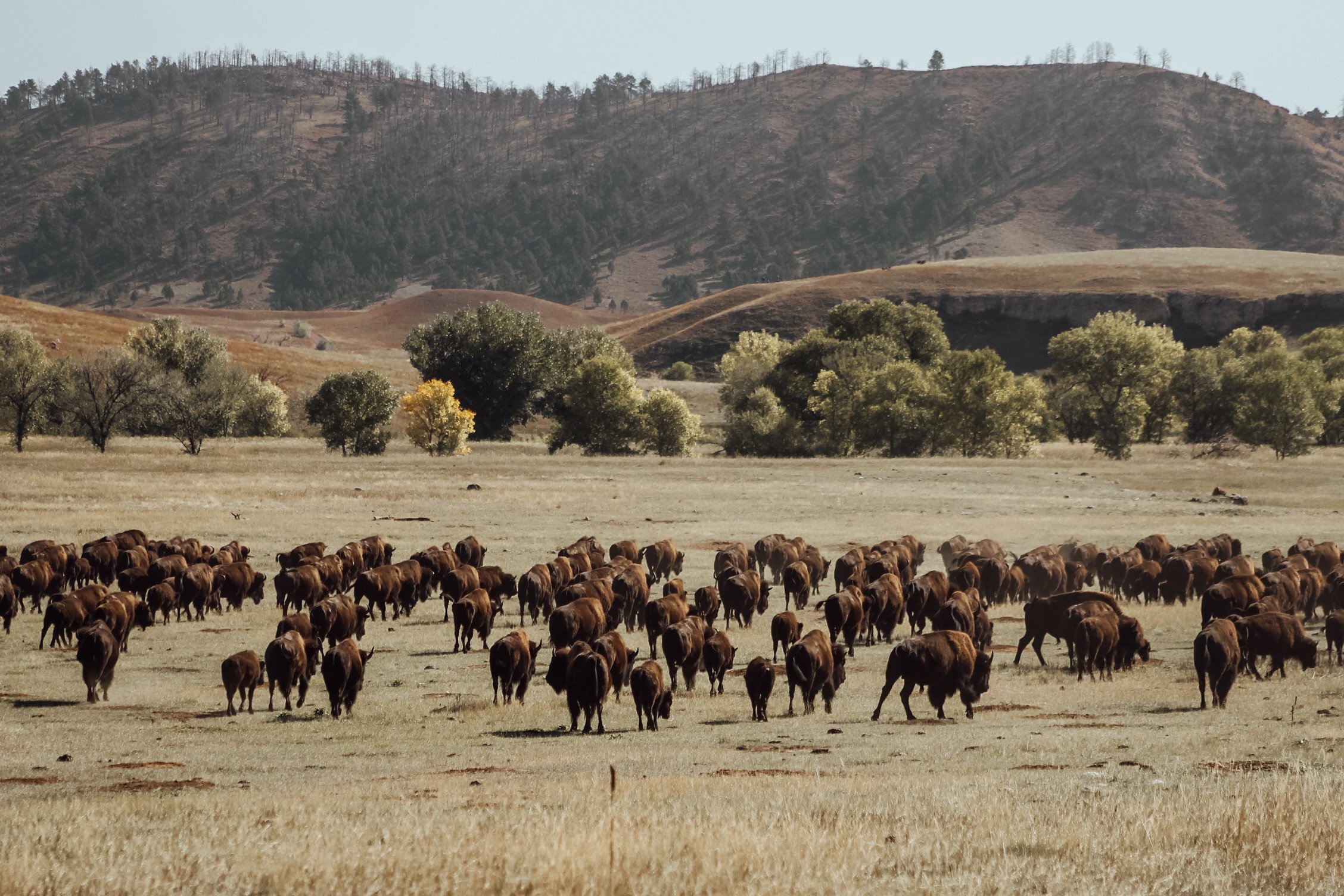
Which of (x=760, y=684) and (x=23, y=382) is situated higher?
(x=23, y=382)

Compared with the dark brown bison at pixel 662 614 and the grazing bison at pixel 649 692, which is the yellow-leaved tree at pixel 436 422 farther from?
the grazing bison at pixel 649 692

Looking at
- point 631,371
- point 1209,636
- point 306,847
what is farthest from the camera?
point 631,371

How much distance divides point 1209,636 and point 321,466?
181ft

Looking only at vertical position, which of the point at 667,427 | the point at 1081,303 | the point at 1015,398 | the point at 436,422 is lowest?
the point at 667,427

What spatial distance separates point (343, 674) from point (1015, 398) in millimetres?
73421

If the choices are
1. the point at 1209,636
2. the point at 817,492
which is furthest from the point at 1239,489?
the point at 1209,636

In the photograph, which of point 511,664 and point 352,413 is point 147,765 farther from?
point 352,413

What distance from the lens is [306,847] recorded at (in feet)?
30.2

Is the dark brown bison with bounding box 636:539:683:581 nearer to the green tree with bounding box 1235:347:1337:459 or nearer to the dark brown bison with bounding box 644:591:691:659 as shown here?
the dark brown bison with bounding box 644:591:691:659

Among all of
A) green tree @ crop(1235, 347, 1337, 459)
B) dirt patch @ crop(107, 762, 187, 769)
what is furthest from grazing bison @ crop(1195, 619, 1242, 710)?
green tree @ crop(1235, 347, 1337, 459)

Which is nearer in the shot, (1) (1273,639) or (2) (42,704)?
(2) (42,704)

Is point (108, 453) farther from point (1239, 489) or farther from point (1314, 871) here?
point (1314, 871)

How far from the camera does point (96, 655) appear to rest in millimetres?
19672

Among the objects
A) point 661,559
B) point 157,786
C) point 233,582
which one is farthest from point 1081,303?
point 157,786
